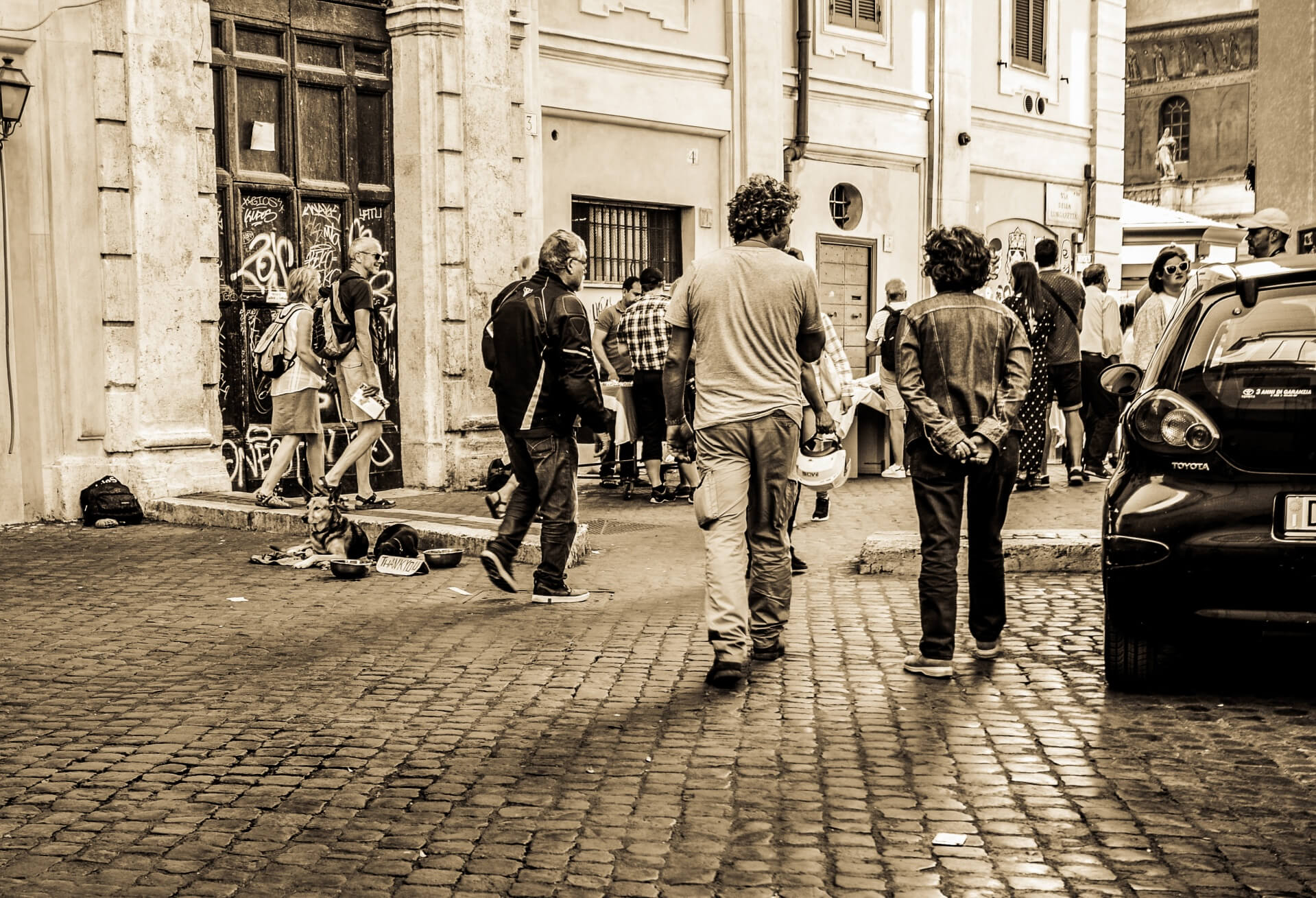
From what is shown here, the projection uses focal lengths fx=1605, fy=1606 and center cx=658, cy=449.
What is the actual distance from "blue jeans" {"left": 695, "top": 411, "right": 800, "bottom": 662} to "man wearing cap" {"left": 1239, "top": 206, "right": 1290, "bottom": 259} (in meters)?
5.22

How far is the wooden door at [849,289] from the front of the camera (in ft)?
66.2

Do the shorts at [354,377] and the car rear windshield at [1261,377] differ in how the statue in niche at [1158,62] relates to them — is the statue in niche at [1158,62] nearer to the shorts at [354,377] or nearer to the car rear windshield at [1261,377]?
the shorts at [354,377]

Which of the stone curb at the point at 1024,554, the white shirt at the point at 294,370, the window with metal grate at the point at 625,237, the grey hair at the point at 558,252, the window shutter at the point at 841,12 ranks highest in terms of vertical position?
the window shutter at the point at 841,12

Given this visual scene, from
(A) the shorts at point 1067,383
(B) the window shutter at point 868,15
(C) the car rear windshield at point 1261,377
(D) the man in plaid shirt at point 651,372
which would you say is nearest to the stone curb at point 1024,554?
(C) the car rear windshield at point 1261,377

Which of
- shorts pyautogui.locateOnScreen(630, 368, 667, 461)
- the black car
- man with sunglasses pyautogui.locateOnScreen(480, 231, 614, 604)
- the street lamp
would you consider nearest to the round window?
shorts pyautogui.locateOnScreen(630, 368, 667, 461)

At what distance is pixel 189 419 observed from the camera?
476 inches

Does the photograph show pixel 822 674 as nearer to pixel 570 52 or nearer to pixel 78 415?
pixel 78 415

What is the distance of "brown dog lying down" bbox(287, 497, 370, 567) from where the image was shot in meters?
9.53

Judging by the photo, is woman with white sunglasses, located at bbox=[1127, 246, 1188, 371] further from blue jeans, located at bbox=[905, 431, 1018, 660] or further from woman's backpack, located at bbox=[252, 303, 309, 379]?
blue jeans, located at bbox=[905, 431, 1018, 660]

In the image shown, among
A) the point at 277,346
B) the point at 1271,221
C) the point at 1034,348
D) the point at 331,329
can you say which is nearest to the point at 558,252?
the point at 331,329

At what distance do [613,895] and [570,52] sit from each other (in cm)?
1334

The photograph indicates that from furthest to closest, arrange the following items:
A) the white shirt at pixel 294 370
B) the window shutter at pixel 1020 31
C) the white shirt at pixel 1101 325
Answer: the window shutter at pixel 1020 31 → the white shirt at pixel 1101 325 → the white shirt at pixel 294 370

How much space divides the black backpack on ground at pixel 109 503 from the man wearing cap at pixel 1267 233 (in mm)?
7905

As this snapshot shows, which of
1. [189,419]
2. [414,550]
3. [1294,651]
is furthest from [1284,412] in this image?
[189,419]
